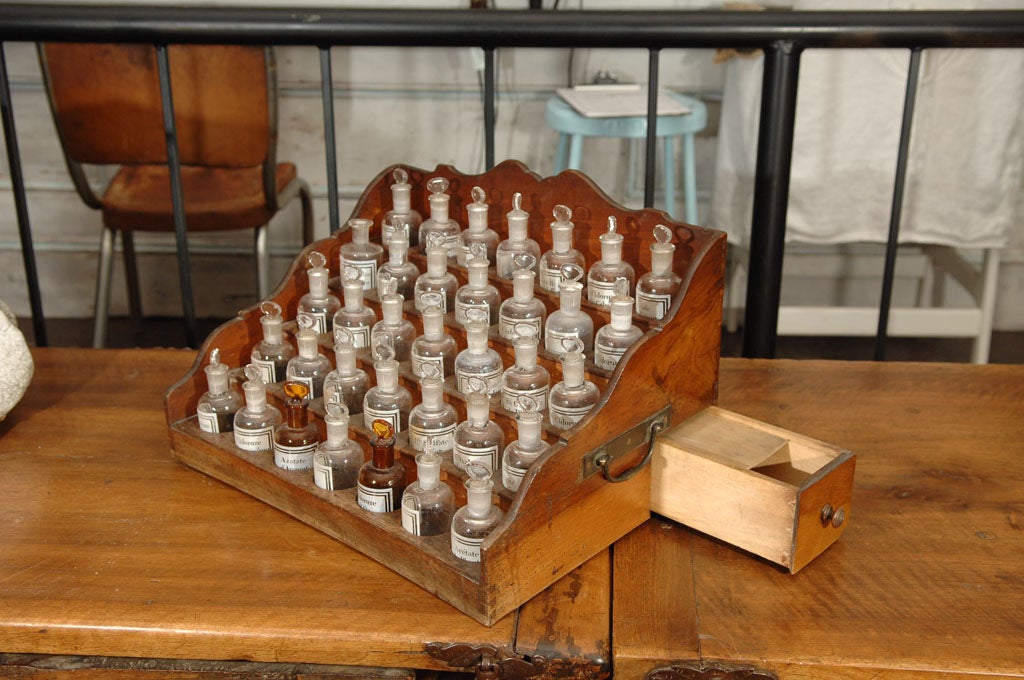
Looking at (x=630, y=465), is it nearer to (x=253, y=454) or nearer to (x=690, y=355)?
(x=690, y=355)

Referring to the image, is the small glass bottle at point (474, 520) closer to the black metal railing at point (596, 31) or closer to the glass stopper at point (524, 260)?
the glass stopper at point (524, 260)

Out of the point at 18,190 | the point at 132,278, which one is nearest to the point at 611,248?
the point at 18,190

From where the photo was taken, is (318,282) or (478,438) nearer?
(478,438)

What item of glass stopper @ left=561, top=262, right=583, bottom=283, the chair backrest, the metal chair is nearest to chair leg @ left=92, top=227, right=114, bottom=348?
the metal chair

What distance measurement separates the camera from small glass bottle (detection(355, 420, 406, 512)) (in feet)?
2.98

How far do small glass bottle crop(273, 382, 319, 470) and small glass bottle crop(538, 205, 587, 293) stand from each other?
0.26m

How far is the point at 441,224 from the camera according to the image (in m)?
1.14

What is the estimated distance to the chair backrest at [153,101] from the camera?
2527 mm

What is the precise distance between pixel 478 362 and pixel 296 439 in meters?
0.18

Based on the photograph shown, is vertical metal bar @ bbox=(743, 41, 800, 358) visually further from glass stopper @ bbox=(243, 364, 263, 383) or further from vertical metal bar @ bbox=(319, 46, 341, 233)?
glass stopper @ bbox=(243, 364, 263, 383)

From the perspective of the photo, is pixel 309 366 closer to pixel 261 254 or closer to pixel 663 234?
pixel 663 234

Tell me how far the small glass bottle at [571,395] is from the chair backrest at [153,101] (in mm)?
1806

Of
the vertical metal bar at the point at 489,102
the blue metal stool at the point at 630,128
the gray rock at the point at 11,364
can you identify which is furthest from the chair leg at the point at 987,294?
the gray rock at the point at 11,364

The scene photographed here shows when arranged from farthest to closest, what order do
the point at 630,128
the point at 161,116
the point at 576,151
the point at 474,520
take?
the point at 576,151, the point at 630,128, the point at 161,116, the point at 474,520
